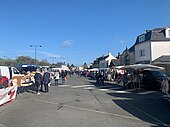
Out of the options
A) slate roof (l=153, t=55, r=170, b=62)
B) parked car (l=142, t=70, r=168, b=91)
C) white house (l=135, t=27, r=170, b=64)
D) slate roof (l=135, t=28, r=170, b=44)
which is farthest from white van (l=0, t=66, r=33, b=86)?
slate roof (l=135, t=28, r=170, b=44)

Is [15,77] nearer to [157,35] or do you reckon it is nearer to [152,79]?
[152,79]

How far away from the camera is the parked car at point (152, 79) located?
65.1ft

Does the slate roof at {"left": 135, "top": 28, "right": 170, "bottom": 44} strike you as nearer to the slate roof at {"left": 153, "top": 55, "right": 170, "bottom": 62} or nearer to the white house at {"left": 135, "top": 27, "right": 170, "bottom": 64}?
the white house at {"left": 135, "top": 27, "right": 170, "bottom": 64}

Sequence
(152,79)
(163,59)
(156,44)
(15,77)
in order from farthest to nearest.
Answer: (156,44) < (163,59) < (152,79) < (15,77)

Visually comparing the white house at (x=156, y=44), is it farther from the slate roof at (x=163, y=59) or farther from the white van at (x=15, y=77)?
the white van at (x=15, y=77)

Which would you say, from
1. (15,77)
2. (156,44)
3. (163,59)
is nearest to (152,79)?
(15,77)

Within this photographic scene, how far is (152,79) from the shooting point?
2059 cm

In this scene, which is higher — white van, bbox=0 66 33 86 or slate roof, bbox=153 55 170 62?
slate roof, bbox=153 55 170 62

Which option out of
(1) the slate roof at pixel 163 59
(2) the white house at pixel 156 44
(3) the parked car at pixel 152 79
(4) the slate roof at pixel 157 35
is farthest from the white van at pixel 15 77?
(4) the slate roof at pixel 157 35

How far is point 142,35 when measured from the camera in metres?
49.8

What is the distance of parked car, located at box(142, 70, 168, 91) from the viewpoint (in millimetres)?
19828

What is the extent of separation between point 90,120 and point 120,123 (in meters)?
1.12

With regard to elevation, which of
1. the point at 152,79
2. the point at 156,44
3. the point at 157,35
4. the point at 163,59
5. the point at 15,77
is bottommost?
the point at 152,79

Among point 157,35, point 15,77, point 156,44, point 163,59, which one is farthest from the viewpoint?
point 157,35
